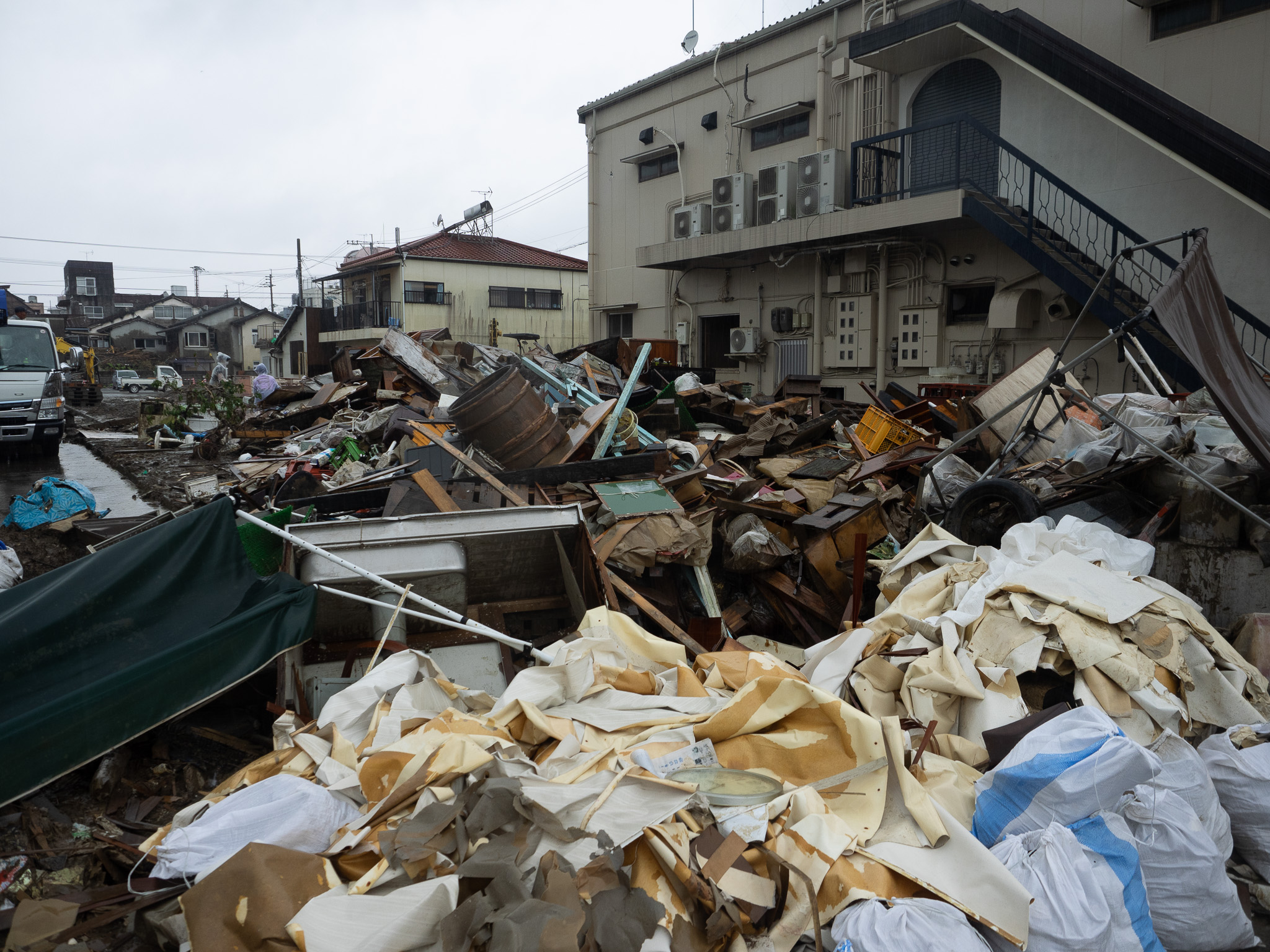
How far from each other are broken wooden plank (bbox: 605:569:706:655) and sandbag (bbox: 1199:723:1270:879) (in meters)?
2.68

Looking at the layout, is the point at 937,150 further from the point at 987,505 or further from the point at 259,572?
the point at 259,572

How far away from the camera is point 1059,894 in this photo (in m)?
2.42

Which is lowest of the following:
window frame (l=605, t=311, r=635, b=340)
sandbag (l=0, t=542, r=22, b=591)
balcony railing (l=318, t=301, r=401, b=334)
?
sandbag (l=0, t=542, r=22, b=591)

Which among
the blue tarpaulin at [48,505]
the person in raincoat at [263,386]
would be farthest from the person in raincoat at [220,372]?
the blue tarpaulin at [48,505]

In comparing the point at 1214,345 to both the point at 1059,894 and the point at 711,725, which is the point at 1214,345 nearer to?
the point at 1059,894

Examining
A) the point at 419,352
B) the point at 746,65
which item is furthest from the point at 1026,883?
the point at 746,65

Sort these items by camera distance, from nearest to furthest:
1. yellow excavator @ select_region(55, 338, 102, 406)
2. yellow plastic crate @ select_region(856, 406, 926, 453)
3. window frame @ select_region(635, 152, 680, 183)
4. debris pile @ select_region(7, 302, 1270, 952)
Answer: debris pile @ select_region(7, 302, 1270, 952) < yellow plastic crate @ select_region(856, 406, 926, 453) < window frame @ select_region(635, 152, 680, 183) < yellow excavator @ select_region(55, 338, 102, 406)

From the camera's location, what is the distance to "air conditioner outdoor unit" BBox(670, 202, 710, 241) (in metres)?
14.9

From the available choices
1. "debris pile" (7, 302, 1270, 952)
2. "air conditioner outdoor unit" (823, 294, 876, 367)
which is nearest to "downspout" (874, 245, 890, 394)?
"air conditioner outdoor unit" (823, 294, 876, 367)

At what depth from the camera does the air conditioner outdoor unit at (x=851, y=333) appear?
13062 mm

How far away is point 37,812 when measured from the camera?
3.19 m

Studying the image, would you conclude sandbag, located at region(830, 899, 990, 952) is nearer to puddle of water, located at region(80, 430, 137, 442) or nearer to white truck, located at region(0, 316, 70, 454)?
white truck, located at region(0, 316, 70, 454)

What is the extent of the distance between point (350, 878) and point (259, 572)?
9.84 ft

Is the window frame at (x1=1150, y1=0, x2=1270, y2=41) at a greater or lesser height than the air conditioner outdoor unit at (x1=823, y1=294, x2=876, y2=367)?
greater
